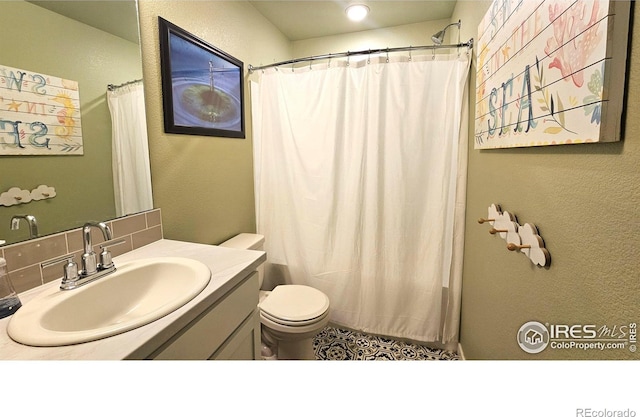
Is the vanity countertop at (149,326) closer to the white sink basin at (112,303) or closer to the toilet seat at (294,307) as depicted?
the white sink basin at (112,303)

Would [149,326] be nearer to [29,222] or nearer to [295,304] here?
[29,222]

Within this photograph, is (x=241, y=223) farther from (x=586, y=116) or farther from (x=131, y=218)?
(x=586, y=116)

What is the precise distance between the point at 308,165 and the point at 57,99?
1235 mm

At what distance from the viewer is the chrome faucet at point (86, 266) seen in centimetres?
82

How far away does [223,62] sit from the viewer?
166cm

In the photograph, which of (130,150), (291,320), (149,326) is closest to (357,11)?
(130,150)

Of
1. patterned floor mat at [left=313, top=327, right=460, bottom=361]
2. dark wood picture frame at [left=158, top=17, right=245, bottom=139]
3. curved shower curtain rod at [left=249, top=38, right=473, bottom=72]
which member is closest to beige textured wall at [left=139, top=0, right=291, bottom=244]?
dark wood picture frame at [left=158, top=17, right=245, bottom=139]

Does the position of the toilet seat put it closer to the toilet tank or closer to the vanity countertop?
the toilet tank

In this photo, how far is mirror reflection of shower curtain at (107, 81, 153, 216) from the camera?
1.10 metres

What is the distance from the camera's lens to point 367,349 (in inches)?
69.6

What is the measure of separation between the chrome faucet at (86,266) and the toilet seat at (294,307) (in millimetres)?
779

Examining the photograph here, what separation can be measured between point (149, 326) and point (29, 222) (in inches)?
23.9

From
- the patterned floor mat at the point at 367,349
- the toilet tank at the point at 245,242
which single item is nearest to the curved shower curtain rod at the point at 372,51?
the toilet tank at the point at 245,242
